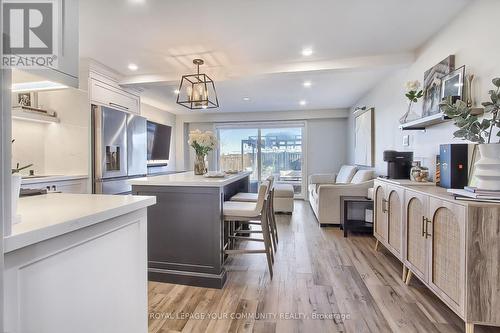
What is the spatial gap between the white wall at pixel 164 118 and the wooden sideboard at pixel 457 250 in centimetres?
561

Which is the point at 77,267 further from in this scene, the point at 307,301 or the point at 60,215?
the point at 307,301

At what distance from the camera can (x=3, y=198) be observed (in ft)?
2.14

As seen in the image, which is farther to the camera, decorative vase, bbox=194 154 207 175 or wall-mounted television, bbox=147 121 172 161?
wall-mounted television, bbox=147 121 172 161

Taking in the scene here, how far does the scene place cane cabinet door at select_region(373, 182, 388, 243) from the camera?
9.45 ft

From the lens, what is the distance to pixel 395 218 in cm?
258

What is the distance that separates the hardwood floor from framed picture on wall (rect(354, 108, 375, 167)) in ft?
7.70

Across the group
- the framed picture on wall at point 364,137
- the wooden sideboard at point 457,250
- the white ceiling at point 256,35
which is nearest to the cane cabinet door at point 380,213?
the wooden sideboard at point 457,250

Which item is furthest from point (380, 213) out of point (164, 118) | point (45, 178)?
point (164, 118)

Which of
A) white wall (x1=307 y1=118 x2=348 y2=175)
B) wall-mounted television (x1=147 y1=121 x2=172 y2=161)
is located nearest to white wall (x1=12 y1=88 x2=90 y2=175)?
wall-mounted television (x1=147 y1=121 x2=172 y2=161)

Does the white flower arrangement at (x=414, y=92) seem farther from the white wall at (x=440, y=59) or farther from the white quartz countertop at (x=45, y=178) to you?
the white quartz countertop at (x=45, y=178)

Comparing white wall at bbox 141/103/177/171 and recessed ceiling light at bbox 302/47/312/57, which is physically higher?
recessed ceiling light at bbox 302/47/312/57

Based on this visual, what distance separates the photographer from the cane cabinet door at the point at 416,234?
2014mm

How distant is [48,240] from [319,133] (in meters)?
6.88

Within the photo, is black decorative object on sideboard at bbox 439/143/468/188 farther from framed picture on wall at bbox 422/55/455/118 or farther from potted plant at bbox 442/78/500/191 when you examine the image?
framed picture on wall at bbox 422/55/455/118
